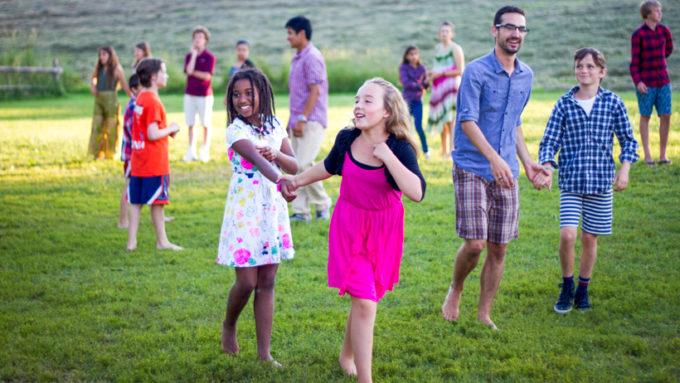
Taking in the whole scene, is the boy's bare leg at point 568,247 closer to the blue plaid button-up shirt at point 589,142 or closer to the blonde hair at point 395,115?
the blue plaid button-up shirt at point 589,142

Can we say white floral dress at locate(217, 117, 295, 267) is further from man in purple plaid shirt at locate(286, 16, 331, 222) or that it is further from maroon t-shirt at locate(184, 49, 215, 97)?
maroon t-shirt at locate(184, 49, 215, 97)

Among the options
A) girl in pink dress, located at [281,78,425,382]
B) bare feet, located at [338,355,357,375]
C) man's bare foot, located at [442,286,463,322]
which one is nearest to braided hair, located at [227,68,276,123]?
girl in pink dress, located at [281,78,425,382]

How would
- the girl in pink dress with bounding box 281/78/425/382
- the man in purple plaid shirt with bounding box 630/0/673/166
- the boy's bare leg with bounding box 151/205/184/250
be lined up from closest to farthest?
the girl in pink dress with bounding box 281/78/425/382
the boy's bare leg with bounding box 151/205/184/250
the man in purple plaid shirt with bounding box 630/0/673/166

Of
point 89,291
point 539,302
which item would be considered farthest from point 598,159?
point 89,291

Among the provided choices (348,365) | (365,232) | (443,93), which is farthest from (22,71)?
(365,232)

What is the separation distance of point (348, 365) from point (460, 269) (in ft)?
4.12

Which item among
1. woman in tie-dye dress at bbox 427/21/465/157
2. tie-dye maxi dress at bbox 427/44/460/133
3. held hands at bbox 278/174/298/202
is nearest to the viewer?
held hands at bbox 278/174/298/202

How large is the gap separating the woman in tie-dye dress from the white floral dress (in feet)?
25.3

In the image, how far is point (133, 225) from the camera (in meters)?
7.17

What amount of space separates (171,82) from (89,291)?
2907cm

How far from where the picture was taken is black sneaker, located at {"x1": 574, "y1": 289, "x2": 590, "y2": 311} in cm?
515

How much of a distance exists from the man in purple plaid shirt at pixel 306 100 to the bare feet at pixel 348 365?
4095 millimetres

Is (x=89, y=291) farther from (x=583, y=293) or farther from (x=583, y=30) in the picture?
(x=583, y=30)

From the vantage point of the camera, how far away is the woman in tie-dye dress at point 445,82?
1141 centimetres
